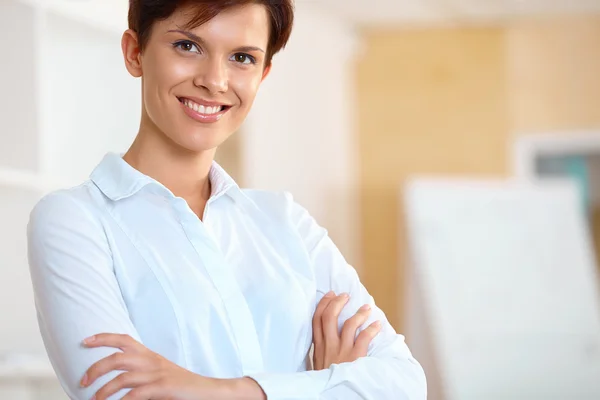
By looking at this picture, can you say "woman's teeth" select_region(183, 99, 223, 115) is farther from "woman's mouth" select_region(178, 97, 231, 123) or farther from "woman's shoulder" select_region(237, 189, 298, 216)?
"woman's shoulder" select_region(237, 189, 298, 216)

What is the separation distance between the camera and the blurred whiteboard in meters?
5.27

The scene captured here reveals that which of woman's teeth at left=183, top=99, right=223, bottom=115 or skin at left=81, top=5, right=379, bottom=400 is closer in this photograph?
skin at left=81, top=5, right=379, bottom=400

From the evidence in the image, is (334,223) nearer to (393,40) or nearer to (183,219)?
(393,40)

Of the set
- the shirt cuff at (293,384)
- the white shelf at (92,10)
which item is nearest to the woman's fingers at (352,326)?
the shirt cuff at (293,384)

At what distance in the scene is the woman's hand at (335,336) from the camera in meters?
1.48

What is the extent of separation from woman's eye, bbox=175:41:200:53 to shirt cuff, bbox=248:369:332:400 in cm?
48

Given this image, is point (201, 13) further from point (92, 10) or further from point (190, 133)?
point (92, 10)

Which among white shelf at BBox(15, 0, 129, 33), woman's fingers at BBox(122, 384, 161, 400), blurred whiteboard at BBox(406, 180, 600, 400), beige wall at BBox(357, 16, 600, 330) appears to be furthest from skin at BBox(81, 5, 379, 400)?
beige wall at BBox(357, 16, 600, 330)

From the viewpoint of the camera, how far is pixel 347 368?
141 centimetres

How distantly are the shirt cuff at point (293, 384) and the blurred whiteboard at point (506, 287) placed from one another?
3.85 m

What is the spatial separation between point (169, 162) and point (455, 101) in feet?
17.5

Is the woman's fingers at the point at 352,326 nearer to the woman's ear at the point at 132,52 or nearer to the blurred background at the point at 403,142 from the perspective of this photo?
the woman's ear at the point at 132,52

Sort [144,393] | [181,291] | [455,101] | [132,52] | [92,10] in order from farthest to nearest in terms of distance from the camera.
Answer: [455,101], [92,10], [132,52], [181,291], [144,393]

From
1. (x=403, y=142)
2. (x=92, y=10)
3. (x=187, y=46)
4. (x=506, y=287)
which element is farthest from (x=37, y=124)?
(x=403, y=142)
